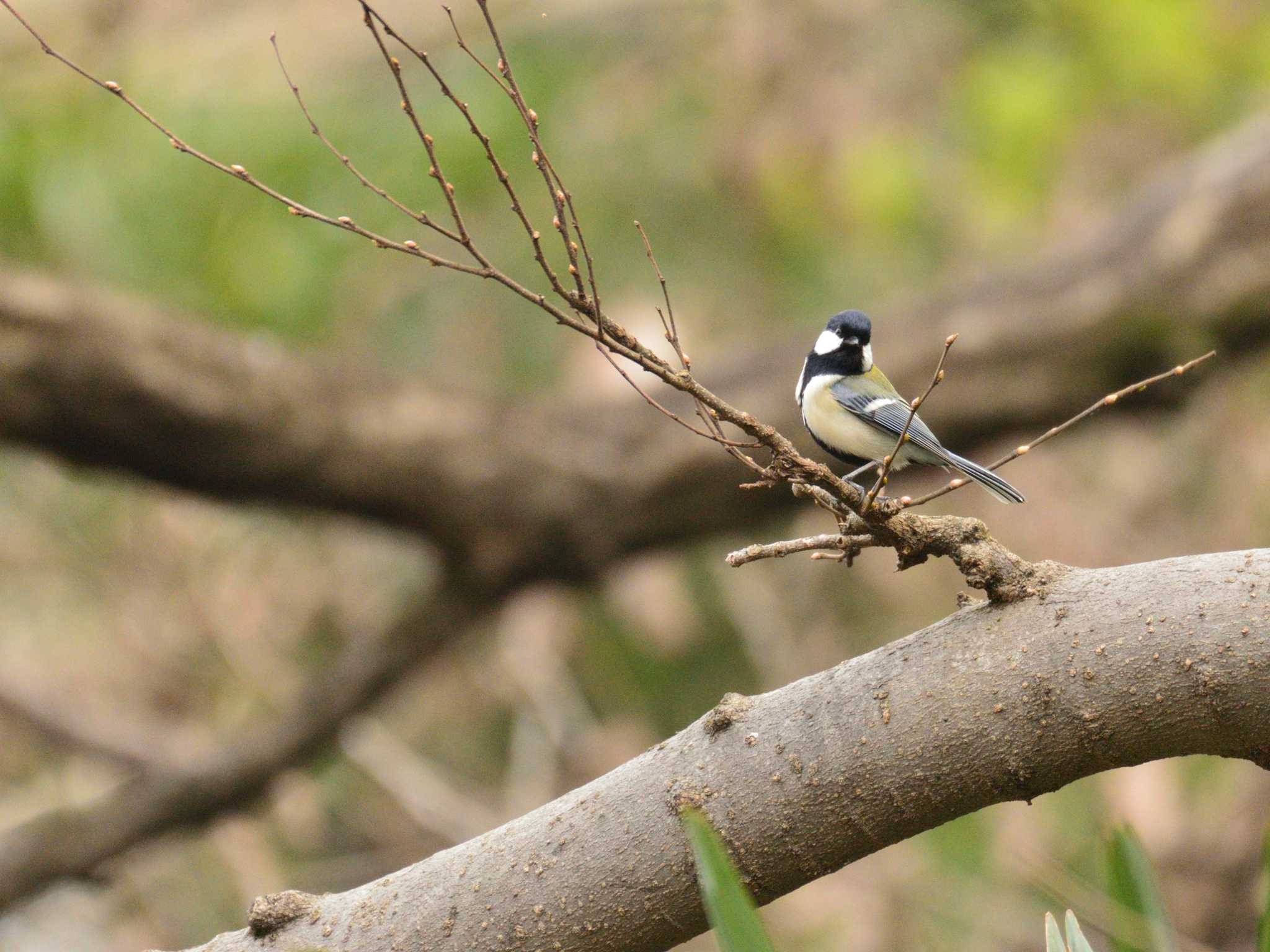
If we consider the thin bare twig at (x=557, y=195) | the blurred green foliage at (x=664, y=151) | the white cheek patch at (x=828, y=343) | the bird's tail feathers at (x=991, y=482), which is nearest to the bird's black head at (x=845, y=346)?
the white cheek patch at (x=828, y=343)

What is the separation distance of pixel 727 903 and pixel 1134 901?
68 centimetres

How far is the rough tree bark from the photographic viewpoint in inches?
54.9

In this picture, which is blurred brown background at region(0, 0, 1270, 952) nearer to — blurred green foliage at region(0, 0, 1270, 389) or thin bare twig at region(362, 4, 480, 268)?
blurred green foliage at region(0, 0, 1270, 389)

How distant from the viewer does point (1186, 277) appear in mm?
4227

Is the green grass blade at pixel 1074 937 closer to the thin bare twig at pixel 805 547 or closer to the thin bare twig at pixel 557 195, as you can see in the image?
the thin bare twig at pixel 805 547

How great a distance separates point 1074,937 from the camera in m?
1.58

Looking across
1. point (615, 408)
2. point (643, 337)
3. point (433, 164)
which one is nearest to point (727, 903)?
point (433, 164)

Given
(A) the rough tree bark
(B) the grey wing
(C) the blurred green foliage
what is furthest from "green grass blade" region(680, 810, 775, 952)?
(C) the blurred green foliage

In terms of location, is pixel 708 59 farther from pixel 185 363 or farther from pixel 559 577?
pixel 185 363

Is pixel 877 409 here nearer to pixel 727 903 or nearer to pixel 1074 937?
pixel 1074 937

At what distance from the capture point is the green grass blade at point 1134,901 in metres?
1.59

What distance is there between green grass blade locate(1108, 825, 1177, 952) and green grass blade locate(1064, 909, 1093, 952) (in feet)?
0.14

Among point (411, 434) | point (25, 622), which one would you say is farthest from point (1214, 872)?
point (25, 622)

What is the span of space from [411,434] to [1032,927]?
3232 millimetres
